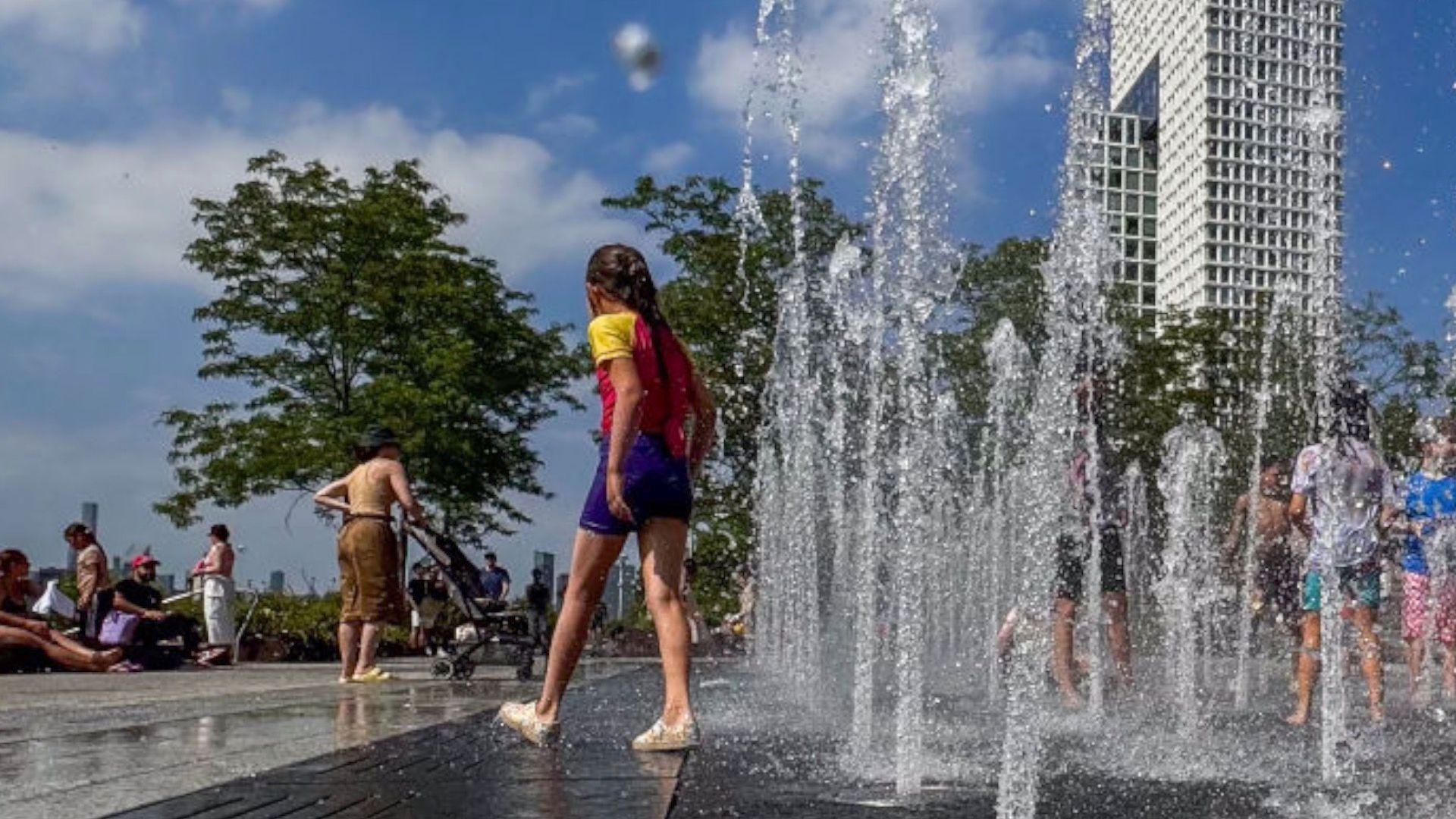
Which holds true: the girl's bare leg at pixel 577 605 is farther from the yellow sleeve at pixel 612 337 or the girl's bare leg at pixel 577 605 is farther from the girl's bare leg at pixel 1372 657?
the girl's bare leg at pixel 1372 657

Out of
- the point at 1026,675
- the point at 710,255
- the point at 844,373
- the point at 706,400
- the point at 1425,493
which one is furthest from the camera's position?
the point at 710,255

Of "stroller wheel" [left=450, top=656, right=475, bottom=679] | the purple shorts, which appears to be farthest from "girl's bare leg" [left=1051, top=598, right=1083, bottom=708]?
"stroller wheel" [left=450, top=656, right=475, bottom=679]

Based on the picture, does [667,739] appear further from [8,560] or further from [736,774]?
[8,560]

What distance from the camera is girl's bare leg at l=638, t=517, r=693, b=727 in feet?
19.1

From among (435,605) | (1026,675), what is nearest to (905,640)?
(1026,675)

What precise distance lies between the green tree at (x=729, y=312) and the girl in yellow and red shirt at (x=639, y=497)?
69.7 feet

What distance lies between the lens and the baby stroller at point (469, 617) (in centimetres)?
1080

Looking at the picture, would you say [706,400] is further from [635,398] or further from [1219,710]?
[1219,710]

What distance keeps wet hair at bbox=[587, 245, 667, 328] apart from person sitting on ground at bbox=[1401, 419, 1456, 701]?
187 inches

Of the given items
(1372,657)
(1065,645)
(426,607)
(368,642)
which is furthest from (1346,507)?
(426,607)

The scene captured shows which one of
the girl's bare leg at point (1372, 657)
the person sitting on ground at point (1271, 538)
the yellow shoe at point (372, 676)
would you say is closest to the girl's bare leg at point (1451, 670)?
the person sitting on ground at point (1271, 538)

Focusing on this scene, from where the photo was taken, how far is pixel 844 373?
2659 cm

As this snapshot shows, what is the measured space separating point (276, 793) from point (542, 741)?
60.4 inches

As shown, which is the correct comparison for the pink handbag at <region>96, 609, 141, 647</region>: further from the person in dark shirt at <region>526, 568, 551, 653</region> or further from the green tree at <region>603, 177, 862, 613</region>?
the green tree at <region>603, 177, 862, 613</region>
